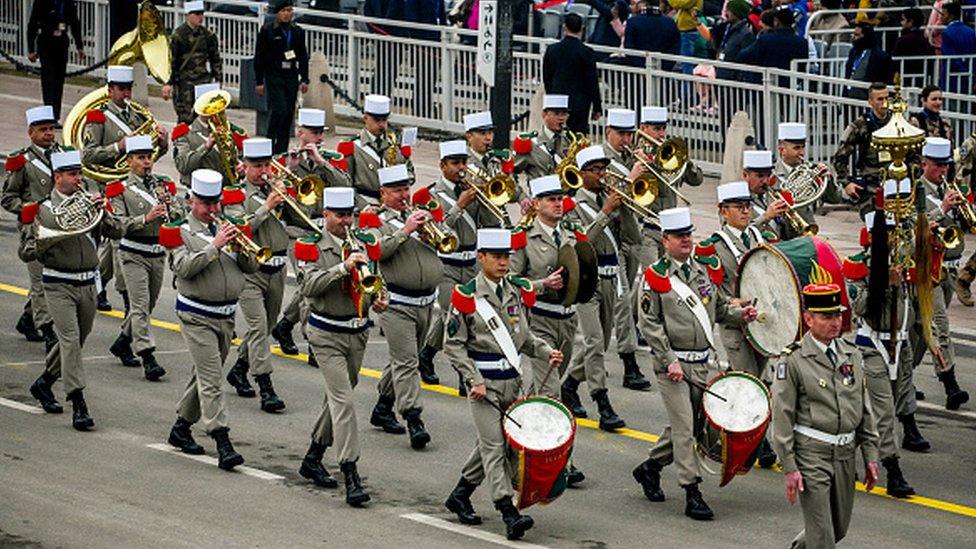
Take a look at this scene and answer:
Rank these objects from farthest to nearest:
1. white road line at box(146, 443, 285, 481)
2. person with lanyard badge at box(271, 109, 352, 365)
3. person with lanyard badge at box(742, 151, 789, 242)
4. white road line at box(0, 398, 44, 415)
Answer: person with lanyard badge at box(271, 109, 352, 365) < person with lanyard badge at box(742, 151, 789, 242) < white road line at box(0, 398, 44, 415) < white road line at box(146, 443, 285, 481)

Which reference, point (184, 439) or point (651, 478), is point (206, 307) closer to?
point (184, 439)

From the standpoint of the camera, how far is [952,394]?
19.4m

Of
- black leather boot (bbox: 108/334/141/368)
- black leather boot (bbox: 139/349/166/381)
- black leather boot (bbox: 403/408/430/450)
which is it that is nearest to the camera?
black leather boot (bbox: 403/408/430/450)

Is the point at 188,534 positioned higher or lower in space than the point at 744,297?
lower

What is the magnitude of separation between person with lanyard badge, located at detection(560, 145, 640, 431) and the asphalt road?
1.03 ft

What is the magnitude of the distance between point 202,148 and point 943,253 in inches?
280

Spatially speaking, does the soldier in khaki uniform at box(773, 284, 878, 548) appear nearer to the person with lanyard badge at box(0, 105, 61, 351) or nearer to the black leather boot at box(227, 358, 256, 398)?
the black leather boot at box(227, 358, 256, 398)

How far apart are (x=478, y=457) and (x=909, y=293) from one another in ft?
13.1

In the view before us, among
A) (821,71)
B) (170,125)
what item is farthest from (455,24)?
(821,71)

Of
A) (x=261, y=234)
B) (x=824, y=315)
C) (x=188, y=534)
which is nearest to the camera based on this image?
(x=824, y=315)

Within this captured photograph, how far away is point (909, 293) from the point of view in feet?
58.5

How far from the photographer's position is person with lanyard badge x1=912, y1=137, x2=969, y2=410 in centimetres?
1872

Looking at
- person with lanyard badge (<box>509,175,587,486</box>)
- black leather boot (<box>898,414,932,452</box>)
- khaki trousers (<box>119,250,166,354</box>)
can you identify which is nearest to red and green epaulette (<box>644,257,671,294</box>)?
person with lanyard badge (<box>509,175,587,486</box>)

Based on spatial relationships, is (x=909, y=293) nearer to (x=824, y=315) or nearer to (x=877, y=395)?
(x=877, y=395)
